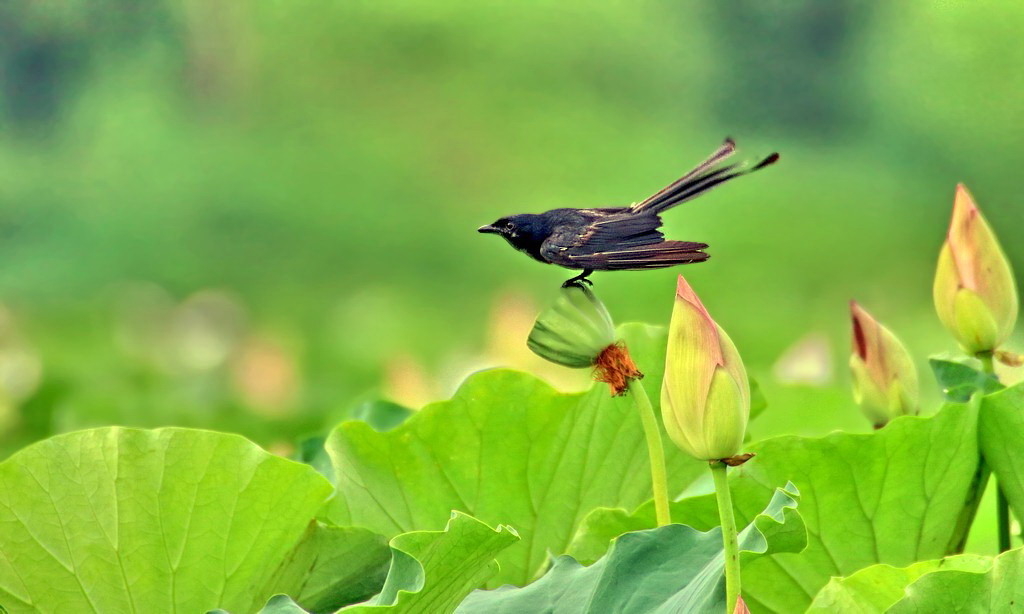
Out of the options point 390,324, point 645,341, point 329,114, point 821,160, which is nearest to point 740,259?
point 821,160

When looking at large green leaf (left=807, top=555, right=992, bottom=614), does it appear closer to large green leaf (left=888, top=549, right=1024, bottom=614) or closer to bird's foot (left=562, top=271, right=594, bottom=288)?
large green leaf (left=888, top=549, right=1024, bottom=614)

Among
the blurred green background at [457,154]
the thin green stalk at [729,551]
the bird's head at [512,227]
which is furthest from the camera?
the blurred green background at [457,154]

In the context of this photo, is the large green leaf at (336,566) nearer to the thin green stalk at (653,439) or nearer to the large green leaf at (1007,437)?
the thin green stalk at (653,439)

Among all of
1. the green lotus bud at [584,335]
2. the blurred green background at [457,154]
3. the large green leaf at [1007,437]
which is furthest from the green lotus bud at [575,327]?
the blurred green background at [457,154]

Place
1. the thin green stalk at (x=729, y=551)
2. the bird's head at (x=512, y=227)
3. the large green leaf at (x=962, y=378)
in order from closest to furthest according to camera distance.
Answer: the thin green stalk at (x=729, y=551) → the bird's head at (x=512, y=227) → the large green leaf at (x=962, y=378)

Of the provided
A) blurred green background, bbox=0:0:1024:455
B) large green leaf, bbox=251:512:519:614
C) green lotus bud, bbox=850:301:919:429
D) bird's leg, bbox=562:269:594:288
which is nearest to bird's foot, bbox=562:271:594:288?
bird's leg, bbox=562:269:594:288
